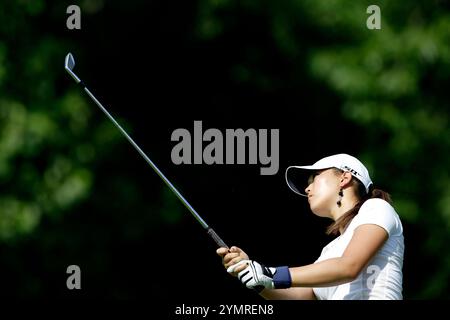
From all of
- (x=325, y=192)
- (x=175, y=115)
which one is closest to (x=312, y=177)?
(x=325, y=192)

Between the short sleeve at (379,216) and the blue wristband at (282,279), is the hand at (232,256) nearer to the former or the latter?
the blue wristband at (282,279)

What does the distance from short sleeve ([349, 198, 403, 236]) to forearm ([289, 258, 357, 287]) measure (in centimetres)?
16

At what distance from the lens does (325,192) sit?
4.11 m

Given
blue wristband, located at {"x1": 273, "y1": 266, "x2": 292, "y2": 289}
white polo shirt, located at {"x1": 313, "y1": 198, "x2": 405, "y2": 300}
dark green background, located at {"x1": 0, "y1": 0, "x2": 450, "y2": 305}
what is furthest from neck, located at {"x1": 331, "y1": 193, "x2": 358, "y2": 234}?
dark green background, located at {"x1": 0, "y1": 0, "x2": 450, "y2": 305}

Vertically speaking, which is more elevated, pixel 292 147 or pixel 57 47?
pixel 57 47

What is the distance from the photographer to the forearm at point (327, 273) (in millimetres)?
3715

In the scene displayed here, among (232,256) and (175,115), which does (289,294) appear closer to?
(232,256)

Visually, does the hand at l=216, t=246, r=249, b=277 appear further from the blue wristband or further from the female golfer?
the blue wristband

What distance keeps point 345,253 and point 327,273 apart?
0.08 meters

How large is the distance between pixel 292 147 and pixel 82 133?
5.32 ft

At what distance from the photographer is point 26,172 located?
9219 millimetres
